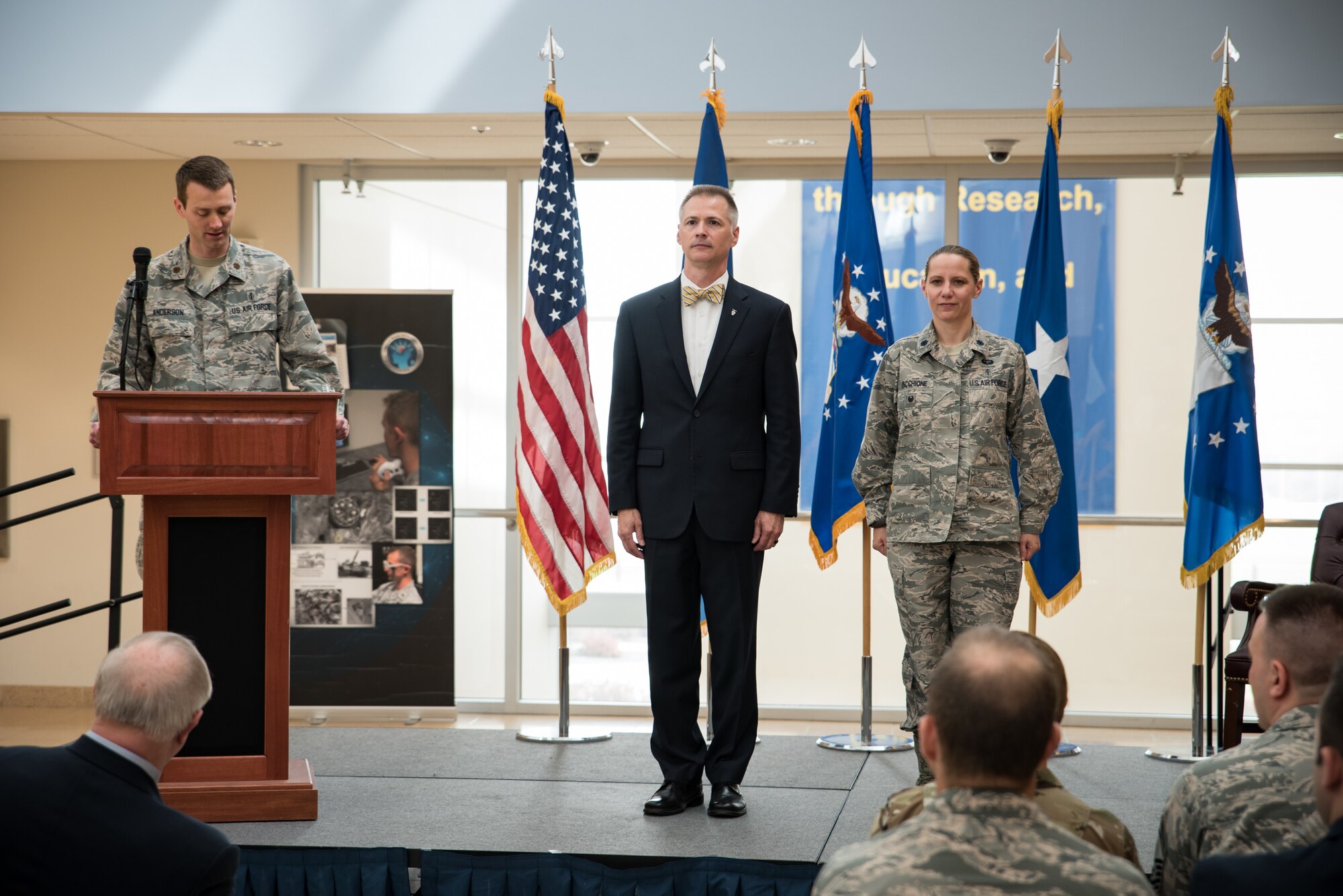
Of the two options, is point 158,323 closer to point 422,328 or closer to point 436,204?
point 422,328

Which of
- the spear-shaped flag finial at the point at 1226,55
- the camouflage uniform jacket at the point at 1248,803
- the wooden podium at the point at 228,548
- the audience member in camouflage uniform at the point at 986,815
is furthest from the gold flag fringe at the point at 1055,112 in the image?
the audience member in camouflage uniform at the point at 986,815

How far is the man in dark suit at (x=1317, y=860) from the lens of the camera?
140 centimetres

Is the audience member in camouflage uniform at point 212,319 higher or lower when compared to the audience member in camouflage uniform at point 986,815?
higher

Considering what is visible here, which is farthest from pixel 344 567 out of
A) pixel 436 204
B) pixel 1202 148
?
pixel 1202 148

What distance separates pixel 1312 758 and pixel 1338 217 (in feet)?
16.9

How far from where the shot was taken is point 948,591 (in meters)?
3.74

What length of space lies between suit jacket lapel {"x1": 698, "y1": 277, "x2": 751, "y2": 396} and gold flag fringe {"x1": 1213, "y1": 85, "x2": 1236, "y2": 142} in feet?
7.36

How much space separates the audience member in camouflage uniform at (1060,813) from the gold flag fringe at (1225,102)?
347 cm

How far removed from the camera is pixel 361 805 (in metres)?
3.60

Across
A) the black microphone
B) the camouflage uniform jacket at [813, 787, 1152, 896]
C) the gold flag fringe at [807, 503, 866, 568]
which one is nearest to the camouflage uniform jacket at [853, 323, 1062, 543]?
the gold flag fringe at [807, 503, 866, 568]

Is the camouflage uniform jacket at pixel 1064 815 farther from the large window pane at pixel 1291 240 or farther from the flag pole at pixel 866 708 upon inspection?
the large window pane at pixel 1291 240

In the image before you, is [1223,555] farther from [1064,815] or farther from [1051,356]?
[1064,815]

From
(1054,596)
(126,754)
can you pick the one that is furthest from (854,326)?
(126,754)

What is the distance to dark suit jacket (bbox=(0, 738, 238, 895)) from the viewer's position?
1.76 meters
